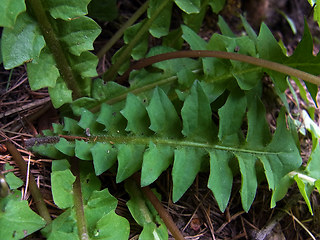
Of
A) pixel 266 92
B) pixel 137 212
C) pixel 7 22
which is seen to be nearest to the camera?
pixel 7 22

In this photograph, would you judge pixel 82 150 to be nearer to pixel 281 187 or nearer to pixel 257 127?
pixel 257 127

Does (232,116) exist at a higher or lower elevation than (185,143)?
higher

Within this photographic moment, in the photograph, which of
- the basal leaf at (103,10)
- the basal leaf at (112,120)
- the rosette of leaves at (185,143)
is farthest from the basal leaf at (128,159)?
the basal leaf at (103,10)

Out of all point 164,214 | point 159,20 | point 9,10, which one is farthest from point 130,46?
point 164,214

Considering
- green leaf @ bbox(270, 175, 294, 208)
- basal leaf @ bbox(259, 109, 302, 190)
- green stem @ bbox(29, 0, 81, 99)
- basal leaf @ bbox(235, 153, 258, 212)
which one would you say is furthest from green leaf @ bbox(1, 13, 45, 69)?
green leaf @ bbox(270, 175, 294, 208)

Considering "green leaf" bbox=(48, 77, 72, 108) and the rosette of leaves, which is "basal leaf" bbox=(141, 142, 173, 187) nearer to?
the rosette of leaves

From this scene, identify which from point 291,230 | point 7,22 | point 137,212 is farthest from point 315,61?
point 7,22

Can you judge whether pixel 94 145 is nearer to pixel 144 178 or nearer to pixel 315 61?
pixel 144 178
